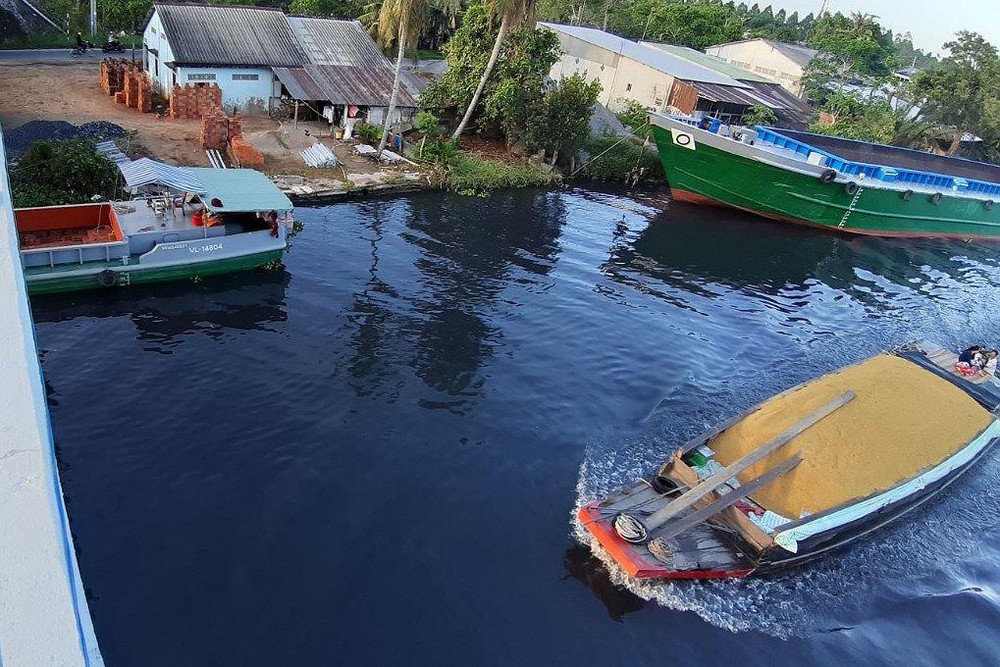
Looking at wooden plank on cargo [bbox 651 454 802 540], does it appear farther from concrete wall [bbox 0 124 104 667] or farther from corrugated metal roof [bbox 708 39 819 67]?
corrugated metal roof [bbox 708 39 819 67]

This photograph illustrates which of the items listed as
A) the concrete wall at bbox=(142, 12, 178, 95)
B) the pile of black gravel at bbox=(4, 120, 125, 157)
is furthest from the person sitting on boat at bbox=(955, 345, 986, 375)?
the concrete wall at bbox=(142, 12, 178, 95)

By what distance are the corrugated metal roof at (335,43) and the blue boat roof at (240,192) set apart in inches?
768

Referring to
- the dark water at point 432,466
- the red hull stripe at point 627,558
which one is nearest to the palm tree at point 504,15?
the dark water at point 432,466

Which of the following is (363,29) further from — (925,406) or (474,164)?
(925,406)

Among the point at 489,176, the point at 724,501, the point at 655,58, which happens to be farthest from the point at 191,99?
the point at 655,58

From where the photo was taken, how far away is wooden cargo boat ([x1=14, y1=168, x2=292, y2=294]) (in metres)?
22.1

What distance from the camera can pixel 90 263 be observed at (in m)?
22.4

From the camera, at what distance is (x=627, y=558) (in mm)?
14266

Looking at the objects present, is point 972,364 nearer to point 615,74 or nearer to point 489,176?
point 489,176

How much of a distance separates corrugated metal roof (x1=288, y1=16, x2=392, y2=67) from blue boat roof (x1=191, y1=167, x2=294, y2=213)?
1951 cm

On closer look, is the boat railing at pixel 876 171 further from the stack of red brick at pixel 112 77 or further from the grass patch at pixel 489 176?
the stack of red brick at pixel 112 77

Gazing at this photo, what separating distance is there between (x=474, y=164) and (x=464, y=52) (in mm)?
7786

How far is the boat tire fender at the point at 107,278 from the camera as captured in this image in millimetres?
22484

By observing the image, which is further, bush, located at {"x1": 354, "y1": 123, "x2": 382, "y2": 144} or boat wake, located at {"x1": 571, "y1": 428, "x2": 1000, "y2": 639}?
bush, located at {"x1": 354, "y1": 123, "x2": 382, "y2": 144}
